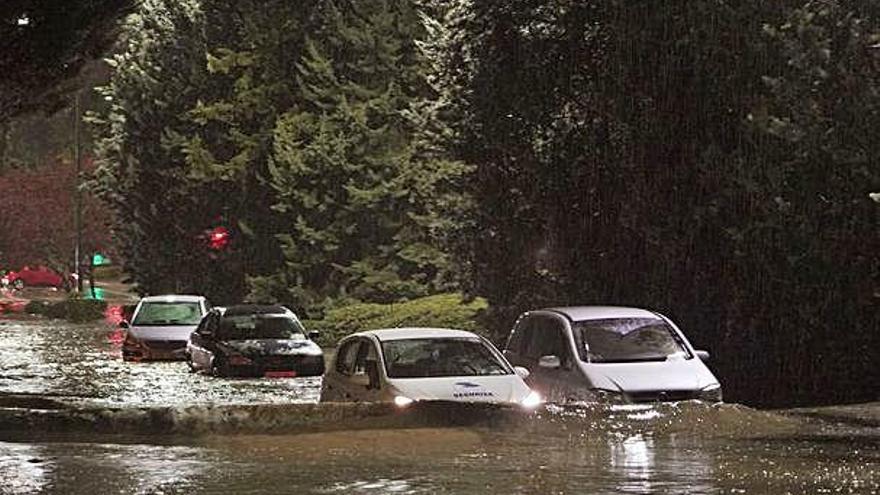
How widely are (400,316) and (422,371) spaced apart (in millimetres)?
22970

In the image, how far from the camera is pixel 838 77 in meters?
22.9

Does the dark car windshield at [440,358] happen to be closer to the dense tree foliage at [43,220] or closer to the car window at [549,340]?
the car window at [549,340]

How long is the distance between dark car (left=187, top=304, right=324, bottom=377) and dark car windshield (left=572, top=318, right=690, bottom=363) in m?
11.5

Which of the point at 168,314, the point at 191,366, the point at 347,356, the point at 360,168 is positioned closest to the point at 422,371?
the point at 347,356

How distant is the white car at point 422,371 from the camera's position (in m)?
17.7

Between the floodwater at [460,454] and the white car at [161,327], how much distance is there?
17.8 metres

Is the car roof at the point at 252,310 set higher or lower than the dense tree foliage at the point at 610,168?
lower

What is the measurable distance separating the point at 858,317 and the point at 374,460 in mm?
11151

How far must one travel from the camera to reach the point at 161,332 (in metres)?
35.6

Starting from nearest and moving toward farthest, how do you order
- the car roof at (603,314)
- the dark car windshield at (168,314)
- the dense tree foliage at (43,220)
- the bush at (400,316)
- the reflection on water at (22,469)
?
the reflection on water at (22,469), the car roof at (603,314), the dark car windshield at (168,314), the bush at (400,316), the dense tree foliage at (43,220)

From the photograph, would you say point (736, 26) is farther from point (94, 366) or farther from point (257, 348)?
point (94, 366)

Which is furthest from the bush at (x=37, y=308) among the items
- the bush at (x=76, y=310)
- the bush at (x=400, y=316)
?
the bush at (x=400, y=316)

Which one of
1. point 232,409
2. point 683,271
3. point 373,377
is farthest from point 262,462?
point 683,271

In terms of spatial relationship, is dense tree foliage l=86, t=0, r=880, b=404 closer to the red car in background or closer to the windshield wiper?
the windshield wiper
